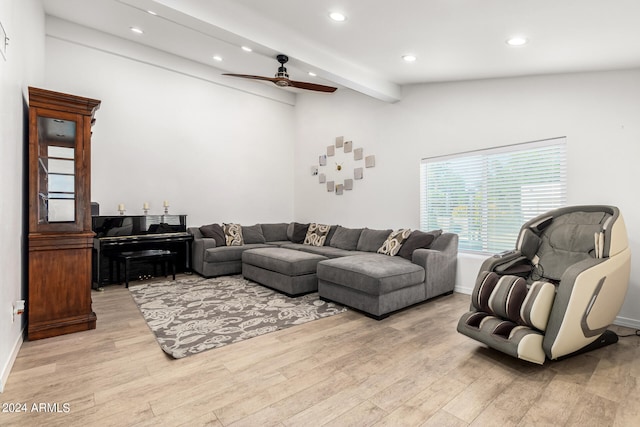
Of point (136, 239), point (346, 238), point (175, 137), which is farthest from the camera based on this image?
point (175, 137)

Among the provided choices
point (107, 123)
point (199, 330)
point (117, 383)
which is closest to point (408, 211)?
point (199, 330)

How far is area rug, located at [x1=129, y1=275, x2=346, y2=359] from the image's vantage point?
110 inches

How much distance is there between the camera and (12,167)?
91.0 inches

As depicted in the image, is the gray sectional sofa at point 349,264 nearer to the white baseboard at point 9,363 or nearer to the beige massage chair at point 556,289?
the beige massage chair at point 556,289

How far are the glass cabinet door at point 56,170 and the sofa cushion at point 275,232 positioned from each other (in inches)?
148

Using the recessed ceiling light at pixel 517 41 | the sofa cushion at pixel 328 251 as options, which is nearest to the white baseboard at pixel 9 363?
the sofa cushion at pixel 328 251

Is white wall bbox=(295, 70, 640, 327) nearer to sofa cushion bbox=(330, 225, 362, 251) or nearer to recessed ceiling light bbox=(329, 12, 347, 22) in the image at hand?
sofa cushion bbox=(330, 225, 362, 251)

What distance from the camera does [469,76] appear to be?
400cm

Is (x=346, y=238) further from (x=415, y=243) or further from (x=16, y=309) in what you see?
(x=16, y=309)

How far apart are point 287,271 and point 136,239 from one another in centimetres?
245

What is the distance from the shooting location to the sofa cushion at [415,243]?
416 centimetres

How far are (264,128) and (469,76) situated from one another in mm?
4191

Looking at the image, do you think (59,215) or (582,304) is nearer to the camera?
(582,304)

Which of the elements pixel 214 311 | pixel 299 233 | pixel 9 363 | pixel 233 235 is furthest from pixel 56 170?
pixel 299 233
